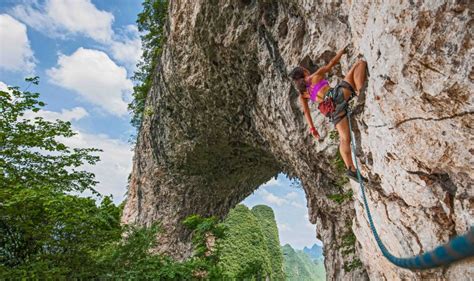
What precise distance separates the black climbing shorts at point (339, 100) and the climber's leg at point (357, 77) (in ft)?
0.19

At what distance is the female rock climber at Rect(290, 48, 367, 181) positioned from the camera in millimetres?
4289

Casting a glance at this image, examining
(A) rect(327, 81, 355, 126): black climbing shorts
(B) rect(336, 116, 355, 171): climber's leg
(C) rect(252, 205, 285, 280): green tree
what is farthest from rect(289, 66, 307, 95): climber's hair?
(C) rect(252, 205, 285, 280): green tree

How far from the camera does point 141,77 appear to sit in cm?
1817

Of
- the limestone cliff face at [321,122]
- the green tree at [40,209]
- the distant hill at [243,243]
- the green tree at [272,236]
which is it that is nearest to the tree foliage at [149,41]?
the limestone cliff face at [321,122]

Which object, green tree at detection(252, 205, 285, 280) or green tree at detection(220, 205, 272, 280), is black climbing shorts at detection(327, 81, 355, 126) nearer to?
green tree at detection(220, 205, 272, 280)

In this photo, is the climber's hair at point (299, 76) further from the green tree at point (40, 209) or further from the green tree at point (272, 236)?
the green tree at point (272, 236)

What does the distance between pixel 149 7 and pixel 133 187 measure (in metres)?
10.1

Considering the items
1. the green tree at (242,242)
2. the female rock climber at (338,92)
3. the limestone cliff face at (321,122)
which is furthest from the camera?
the green tree at (242,242)

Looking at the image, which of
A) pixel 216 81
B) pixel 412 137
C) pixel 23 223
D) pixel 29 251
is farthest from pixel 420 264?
pixel 216 81

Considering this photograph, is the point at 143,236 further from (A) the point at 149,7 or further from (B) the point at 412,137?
(A) the point at 149,7

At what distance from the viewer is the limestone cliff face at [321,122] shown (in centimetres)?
288

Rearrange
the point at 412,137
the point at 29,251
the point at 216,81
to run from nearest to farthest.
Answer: the point at 412,137 → the point at 29,251 → the point at 216,81

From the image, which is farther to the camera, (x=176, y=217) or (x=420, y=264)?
(x=176, y=217)

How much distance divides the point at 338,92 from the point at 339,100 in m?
0.12
